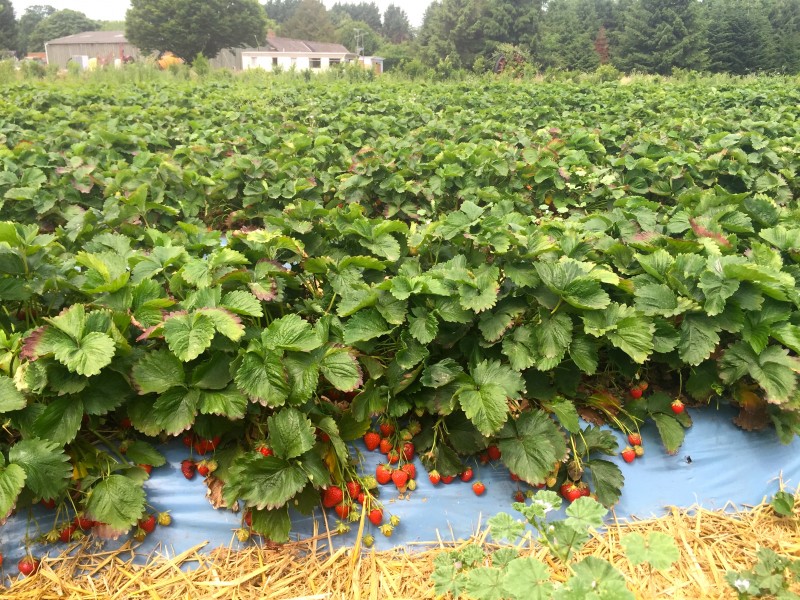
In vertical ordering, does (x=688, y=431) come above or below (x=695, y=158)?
below

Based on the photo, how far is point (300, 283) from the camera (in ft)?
8.96

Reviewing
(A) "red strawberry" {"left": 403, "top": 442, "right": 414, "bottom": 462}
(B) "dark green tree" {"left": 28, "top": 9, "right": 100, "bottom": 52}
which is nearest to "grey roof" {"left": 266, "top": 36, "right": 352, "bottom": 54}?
(B) "dark green tree" {"left": 28, "top": 9, "right": 100, "bottom": 52}

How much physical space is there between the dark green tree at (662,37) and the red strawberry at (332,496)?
47660 mm

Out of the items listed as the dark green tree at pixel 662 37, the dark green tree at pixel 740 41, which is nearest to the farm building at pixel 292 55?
the dark green tree at pixel 662 37

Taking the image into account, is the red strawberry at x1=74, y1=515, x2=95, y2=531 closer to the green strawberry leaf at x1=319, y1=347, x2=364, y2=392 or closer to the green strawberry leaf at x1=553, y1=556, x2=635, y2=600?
the green strawberry leaf at x1=319, y1=347, x2=364, y2=392

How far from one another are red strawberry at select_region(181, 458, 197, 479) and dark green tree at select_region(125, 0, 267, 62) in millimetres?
48415

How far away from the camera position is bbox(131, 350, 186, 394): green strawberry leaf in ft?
6.76

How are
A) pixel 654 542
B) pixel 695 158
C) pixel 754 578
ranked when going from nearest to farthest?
pixel 654 542, pixel 754 578, pixel 695 158

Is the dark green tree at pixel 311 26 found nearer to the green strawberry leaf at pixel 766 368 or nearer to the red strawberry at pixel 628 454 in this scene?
the green strawberry leaf at pixel 766 368

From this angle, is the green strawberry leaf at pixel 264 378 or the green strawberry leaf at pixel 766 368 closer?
the green strawberry leaf at pixel 264 378

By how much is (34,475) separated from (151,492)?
1.51 ft

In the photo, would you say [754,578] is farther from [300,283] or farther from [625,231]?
[300,283]

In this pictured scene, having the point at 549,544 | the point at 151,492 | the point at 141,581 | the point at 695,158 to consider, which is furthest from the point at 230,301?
the point at 695,158

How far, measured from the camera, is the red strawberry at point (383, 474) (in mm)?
2283
